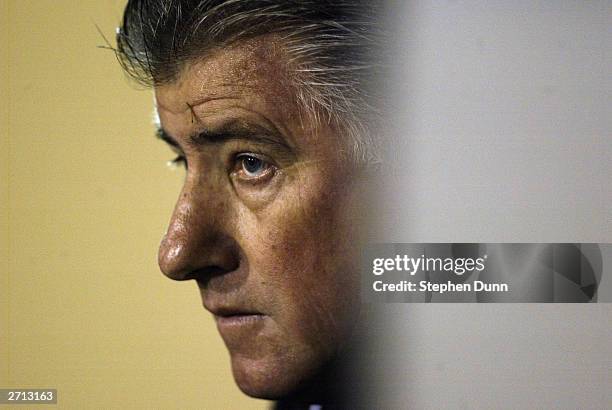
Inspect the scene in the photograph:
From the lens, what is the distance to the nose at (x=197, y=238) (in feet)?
3.68

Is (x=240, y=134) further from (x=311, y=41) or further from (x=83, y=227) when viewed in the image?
(x=83, y=227)

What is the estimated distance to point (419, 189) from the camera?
1195 millimetres

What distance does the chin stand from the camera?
1137mm

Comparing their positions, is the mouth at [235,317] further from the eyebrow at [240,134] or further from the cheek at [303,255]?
the eyebrow at [240,134]

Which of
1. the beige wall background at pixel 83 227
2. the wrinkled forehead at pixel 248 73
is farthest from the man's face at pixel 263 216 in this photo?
the beige wall background at pixel 83 227

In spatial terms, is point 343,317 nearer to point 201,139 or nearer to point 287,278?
point 287,278

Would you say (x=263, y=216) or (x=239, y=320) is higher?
(x=263, y=216)

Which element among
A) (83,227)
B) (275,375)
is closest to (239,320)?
(275,375)

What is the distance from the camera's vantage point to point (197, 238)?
112 centimetres

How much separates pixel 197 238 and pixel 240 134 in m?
0.19

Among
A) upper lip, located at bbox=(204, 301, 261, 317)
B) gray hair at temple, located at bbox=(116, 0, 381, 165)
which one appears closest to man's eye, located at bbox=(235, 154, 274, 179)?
gray hair at temple, located at bbox=(116, 0, 381, 165)

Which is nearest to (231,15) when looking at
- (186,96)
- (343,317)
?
(186,96)

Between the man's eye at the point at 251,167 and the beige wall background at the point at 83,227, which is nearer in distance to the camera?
the man's eye at the point at 251,167

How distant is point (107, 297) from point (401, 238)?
0.58 meters
